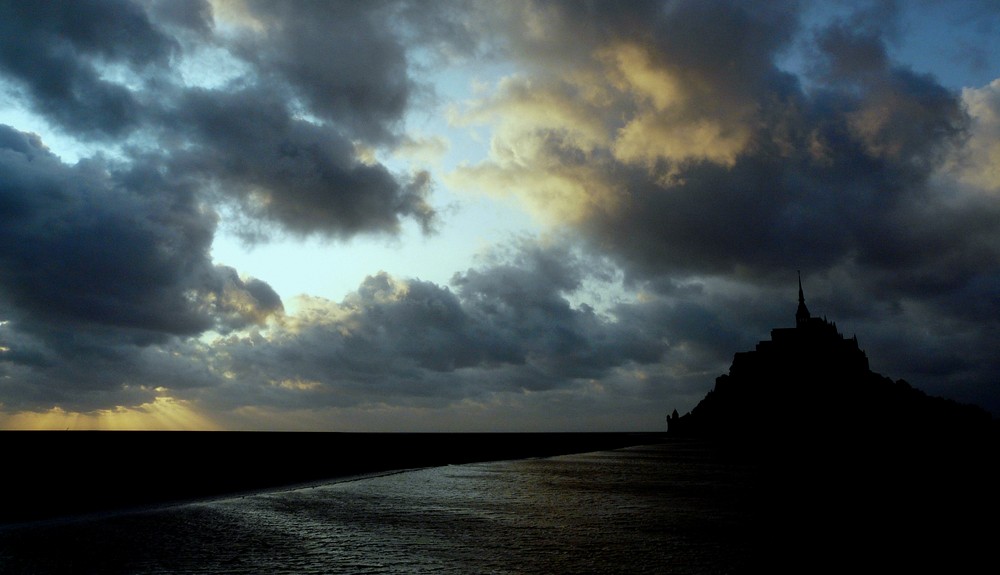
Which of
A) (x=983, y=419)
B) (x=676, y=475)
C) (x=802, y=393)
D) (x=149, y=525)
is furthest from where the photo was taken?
(x=983, y=419)

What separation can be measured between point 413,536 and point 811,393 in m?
171

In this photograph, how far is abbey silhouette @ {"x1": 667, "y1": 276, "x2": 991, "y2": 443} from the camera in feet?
480

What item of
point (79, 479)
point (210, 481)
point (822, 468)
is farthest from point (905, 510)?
point (79, 479)

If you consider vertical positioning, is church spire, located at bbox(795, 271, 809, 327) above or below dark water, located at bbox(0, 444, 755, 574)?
above

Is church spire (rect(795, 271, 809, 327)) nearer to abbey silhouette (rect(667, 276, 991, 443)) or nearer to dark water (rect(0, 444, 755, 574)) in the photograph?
abbey silhouette (rect(667, 276, 991, 443))

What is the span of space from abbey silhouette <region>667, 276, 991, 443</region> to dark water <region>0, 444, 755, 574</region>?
13919 cm

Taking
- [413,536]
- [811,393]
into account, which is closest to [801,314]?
[811,393]

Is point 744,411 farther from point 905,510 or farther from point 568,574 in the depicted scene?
point 568,574

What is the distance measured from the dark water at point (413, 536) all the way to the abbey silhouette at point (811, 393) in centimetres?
13919

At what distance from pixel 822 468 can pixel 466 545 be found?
90.6 ft

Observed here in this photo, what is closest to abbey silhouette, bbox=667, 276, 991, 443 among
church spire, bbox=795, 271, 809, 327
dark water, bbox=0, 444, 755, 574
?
church spire, bbox=795, 271, 809, 327

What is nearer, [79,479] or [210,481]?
[210,481]

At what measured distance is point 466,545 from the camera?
1004 cm

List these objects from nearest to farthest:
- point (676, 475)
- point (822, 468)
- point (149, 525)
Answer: point (149, 525) → point (676, 475) → point (822, 468)
